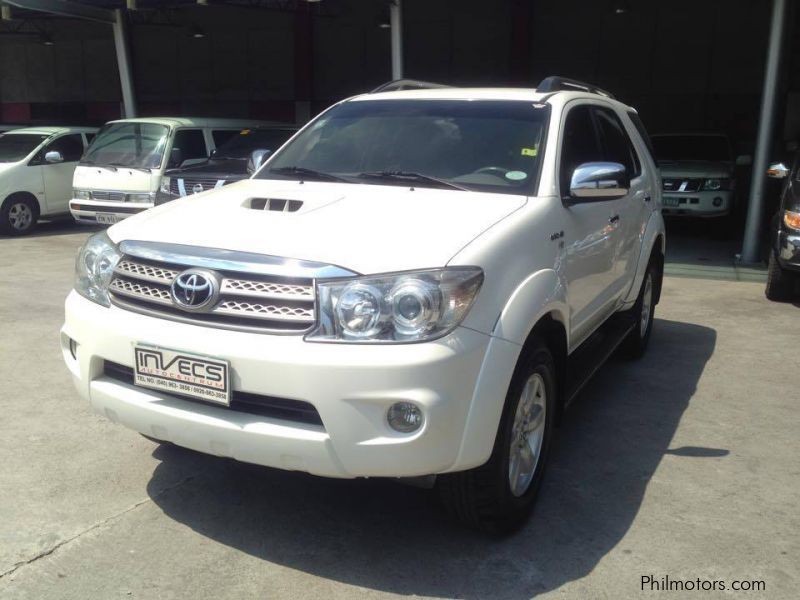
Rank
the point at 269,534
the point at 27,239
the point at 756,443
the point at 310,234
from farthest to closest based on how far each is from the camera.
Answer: the point at 27,239, the point at 756,443, the point at 269,534, the point at 310,234

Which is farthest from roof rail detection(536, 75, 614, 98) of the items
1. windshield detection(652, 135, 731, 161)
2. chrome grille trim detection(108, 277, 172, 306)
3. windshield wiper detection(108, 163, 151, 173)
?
windshield detection(652, 135, 731, 161)

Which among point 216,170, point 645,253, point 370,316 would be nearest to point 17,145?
point 216,170

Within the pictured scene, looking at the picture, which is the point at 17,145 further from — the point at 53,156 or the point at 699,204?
the point at 699,204

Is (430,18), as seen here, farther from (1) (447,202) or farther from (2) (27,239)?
(1) (447,202)

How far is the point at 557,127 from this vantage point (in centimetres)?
389

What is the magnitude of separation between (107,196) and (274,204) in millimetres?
8487

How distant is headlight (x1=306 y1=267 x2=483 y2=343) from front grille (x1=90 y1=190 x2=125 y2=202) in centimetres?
911

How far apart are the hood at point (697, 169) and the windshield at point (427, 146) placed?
8.69 m

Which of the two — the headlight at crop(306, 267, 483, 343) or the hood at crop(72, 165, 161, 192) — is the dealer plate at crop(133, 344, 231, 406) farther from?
the hood at crop(72, 165, 161, 192)

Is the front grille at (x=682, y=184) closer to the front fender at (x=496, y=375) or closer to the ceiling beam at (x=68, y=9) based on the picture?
the front fender at (x=496, y=375)

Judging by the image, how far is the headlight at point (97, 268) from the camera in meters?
3.16

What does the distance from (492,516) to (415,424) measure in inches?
26.7

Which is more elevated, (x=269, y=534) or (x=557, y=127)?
(x=557, y=127)

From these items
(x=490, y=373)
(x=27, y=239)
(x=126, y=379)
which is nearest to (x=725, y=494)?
(x=490, y=373)
